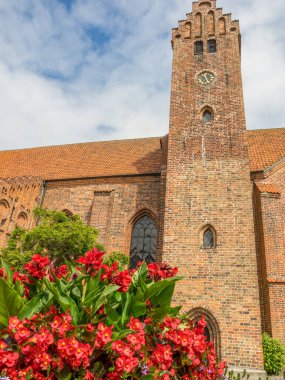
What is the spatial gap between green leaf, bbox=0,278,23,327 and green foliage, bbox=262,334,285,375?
28.1 ft

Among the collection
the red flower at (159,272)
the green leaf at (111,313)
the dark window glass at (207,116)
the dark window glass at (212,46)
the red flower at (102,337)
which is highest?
the dark window glass at (212,46)

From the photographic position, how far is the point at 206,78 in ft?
44.4

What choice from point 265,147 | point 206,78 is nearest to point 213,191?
point 206,78

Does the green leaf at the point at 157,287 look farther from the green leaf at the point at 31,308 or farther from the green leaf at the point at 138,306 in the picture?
the green leaf at the point at 31,308

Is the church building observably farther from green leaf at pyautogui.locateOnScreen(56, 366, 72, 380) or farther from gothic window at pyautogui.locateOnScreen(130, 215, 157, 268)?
green leaf at pyautogui.locateOnScreen(56, 366, 72, 380)

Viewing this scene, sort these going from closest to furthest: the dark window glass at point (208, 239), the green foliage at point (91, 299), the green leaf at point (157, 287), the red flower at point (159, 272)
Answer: the green foliage at point (91, 299)
the green leaf at point (157, 287)
the red flower at point (159, 272)
the dark window glass at point (208, 239)

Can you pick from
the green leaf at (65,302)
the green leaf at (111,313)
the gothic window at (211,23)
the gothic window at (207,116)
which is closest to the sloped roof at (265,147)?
the gothic window at (207,116)

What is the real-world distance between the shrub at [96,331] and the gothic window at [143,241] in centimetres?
958

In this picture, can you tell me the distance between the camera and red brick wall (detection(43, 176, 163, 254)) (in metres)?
13.3

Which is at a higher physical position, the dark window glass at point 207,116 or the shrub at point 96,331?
the dark window glass at point 207,116

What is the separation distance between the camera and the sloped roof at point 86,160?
15.7 metres

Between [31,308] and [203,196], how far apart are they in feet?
29.4

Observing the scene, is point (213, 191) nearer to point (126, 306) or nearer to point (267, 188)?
point (267, 188)

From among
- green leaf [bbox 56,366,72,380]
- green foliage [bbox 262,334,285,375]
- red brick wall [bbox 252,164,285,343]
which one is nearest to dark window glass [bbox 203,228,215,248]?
red brick wall [bbox 252,164,285,343]
